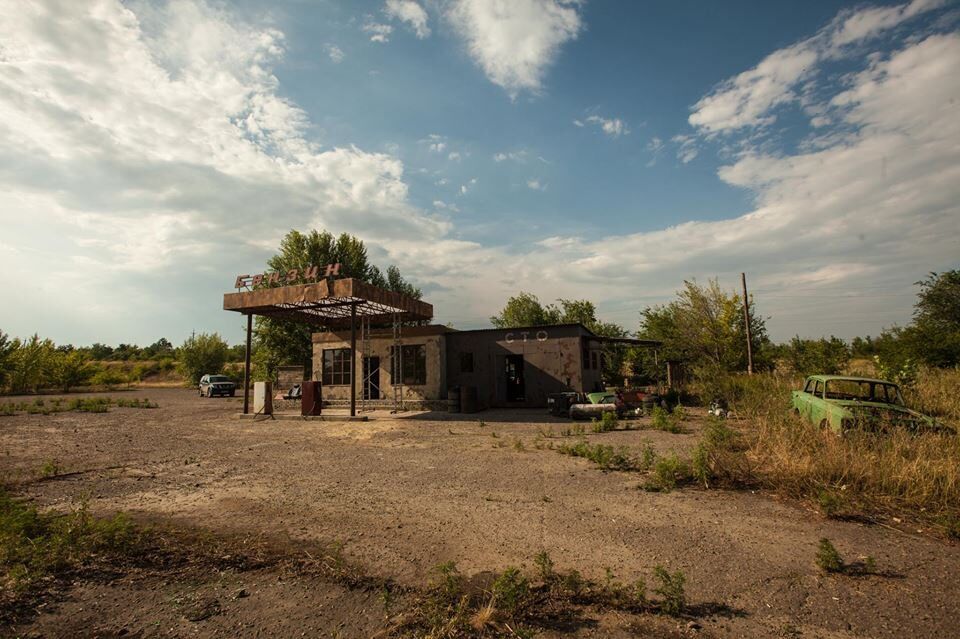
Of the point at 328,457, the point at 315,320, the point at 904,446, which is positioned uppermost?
the point at 315,320

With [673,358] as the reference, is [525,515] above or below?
below

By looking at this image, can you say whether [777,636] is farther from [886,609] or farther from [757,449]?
[757,449]

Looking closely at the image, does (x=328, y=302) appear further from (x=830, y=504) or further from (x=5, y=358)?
(x=5, y=358)

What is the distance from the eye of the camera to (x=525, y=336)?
20.7 metres

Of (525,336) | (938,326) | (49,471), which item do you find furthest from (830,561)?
(938,326)

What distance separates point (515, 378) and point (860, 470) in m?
17.7

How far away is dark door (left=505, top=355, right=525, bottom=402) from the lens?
21.3 metres

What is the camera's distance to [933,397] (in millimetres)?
10797

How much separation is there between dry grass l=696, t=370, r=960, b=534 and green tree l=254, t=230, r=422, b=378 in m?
27.1

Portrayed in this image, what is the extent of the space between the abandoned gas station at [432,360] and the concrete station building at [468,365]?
0.05m

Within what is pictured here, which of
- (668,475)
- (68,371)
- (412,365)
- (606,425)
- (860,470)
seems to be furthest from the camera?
(68,371)

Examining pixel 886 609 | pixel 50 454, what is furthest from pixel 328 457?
pixel 886 609

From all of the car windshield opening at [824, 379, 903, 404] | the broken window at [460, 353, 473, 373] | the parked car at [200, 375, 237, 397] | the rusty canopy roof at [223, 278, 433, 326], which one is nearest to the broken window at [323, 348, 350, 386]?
the rusty canopy roof at [223, 278, 433, 326]

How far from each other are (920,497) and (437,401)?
16.6m
